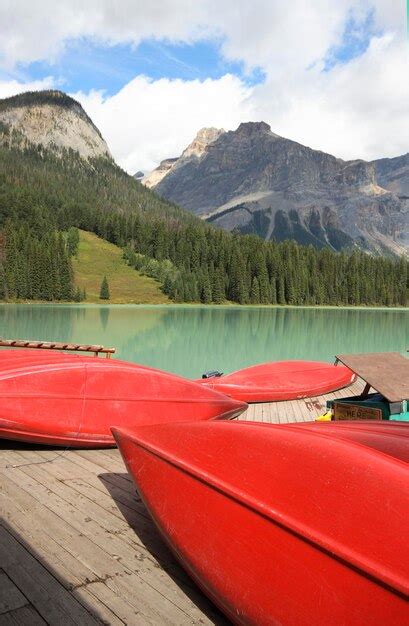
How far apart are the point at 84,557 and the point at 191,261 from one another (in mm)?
146051

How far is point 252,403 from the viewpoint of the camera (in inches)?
516

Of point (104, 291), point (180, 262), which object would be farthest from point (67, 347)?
point (180, 262)

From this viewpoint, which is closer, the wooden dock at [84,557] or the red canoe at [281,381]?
the wooden dock at [84,557]

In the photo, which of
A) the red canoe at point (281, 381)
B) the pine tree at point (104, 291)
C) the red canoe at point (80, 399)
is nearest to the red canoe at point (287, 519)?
the red canoe at point (80, 399)

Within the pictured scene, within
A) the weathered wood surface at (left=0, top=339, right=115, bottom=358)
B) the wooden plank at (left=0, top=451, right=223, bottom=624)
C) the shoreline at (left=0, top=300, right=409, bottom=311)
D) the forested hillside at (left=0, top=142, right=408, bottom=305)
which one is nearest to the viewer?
the wooden plank at (left=0, top=451, right=223, bottom=624)

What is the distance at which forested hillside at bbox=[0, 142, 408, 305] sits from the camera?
121 metres

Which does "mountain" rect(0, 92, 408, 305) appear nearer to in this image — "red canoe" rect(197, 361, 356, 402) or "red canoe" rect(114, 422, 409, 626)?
"red canoe" rect(197, 361, 356, 402)

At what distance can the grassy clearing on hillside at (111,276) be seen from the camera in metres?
126

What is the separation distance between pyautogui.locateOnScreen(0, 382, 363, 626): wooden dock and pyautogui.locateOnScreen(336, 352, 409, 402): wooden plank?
4508mm

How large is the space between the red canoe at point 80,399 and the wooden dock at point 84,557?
833 millimetres

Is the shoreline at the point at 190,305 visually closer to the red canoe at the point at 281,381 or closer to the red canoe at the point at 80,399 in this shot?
the red canoe at the point at 281,381

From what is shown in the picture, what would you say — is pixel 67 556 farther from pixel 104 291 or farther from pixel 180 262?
pixel 180 262

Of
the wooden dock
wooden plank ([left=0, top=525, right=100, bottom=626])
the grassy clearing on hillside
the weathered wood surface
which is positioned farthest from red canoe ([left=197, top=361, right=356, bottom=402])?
the grassy clearing on hillside

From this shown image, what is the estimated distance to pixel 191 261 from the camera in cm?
14950
